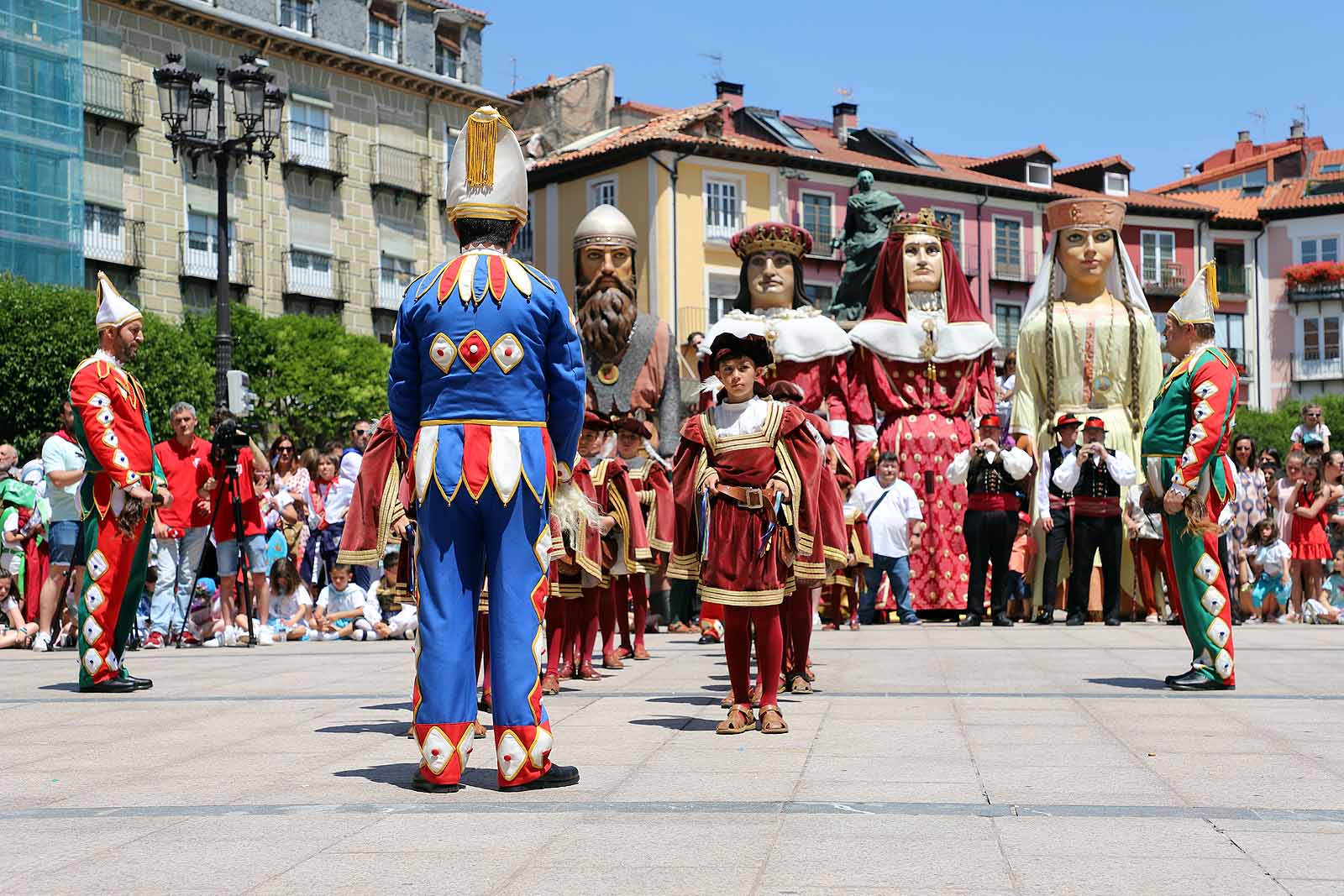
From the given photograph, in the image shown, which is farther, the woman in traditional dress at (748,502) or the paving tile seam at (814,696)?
the paving tile seam at (814,696)

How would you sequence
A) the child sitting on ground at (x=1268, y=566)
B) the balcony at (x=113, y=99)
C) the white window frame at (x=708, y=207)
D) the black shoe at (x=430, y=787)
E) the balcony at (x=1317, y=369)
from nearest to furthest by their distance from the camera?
1. the black shoe at (x=430, y=787)
2. the child sitting on ground at (x=1268, y=566)
3. the balcony at (x=113, y=99)
4. the white window frame at (x=708, y=207)
5. the balcony at (x=1317, y=369)

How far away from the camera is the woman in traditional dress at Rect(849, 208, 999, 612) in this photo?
640 inches

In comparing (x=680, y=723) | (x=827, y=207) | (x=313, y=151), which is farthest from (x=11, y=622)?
(x=827, y=207)

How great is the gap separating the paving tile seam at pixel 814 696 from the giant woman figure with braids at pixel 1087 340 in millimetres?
6614

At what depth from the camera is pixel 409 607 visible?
1603 centimetres

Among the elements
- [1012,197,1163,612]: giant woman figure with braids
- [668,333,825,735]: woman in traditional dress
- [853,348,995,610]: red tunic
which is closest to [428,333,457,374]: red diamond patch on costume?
[668,333,825,735]: woman in traditional dress

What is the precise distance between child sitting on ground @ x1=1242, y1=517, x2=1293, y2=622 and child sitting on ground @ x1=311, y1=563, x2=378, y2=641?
8.92 m

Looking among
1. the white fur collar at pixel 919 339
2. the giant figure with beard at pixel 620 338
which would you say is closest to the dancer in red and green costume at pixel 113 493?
the giant figure with beard at pixel 620 338

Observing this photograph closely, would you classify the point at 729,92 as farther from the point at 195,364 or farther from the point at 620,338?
the point at 620,338

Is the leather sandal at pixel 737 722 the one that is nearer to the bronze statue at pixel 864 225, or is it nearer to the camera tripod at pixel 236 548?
the camera tripod at pixel 236 548

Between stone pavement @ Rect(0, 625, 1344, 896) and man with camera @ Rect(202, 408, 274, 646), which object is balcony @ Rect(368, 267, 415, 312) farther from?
stone pavement @ Rect(0, 625, 1344, 896)

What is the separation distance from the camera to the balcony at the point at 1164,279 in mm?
58062

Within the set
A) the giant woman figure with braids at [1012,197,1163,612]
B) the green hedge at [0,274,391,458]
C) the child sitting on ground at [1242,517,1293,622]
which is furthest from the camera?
the green hedge at [0,274,391,458]

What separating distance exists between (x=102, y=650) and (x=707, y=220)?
130ft
